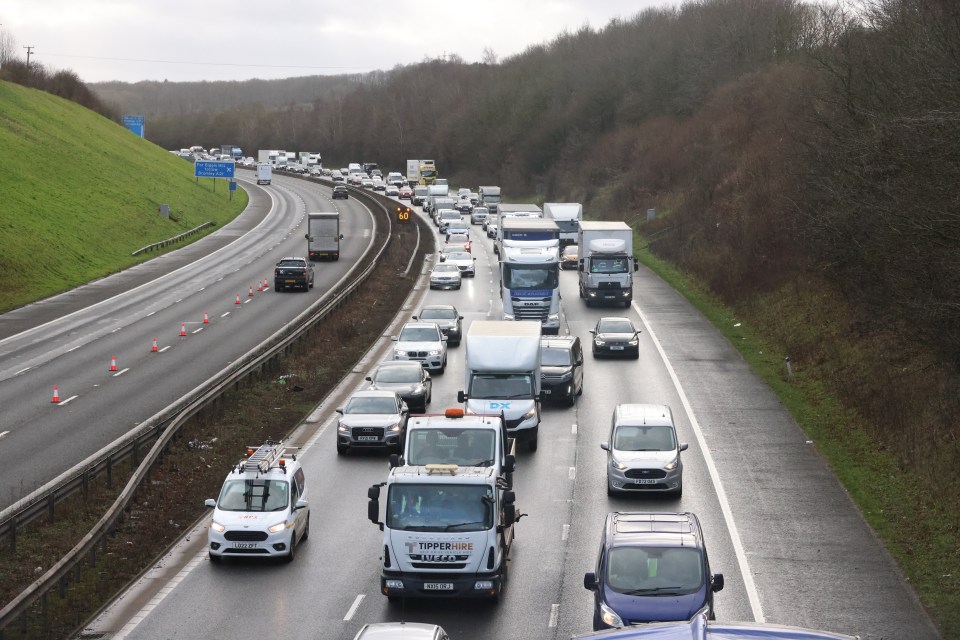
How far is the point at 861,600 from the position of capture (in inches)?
792

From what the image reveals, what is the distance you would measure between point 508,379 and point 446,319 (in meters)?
16.3

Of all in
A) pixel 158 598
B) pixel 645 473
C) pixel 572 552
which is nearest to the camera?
pixel 158 598

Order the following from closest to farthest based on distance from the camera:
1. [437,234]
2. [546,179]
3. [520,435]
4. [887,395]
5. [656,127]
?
[520,435] < [887,395] < [437,234] < [656,127] < [546,179]

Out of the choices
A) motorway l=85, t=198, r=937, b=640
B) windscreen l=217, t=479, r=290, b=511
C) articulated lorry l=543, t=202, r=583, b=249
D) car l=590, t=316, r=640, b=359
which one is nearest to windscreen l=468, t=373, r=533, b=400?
motorway l=85, t=198, r=937, b=640

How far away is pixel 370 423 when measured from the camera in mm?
30891

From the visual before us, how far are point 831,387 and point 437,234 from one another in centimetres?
6504

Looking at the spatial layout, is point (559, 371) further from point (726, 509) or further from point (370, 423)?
point (726, 509)

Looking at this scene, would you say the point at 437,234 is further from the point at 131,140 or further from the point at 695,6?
the point at 695,6

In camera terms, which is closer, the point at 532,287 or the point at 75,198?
the point at 532,287

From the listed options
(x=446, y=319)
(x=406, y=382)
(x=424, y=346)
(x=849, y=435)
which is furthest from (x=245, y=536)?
(x=446, y=319)

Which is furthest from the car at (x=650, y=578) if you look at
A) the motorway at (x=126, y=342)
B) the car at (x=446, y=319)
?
the car at (x=446, y=319)

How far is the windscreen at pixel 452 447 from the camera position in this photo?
71.9 feet

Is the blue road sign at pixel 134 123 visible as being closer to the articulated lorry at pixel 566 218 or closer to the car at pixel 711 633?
the articulated lorry at pixel 566 218

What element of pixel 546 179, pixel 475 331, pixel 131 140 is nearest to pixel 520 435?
pixel 475 331
